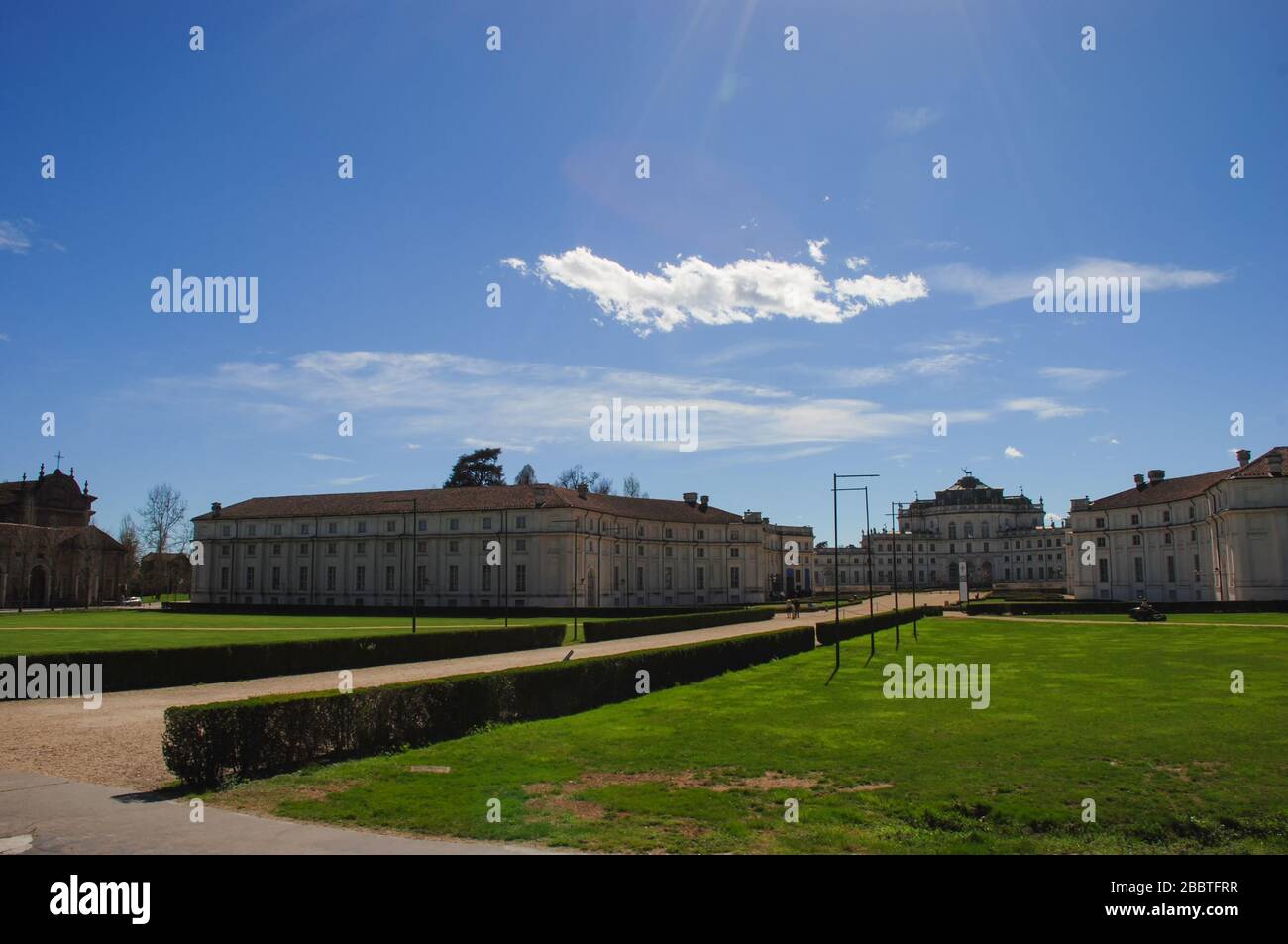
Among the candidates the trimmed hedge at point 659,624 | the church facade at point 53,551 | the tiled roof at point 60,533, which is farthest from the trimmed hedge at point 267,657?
the tiled roof at point 60,533

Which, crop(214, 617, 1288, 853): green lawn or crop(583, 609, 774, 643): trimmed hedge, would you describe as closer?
crop(214, 617, 1288, 853): green lawn

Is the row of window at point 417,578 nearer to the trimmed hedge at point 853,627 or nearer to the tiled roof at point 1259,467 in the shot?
the trimmed hedge at point 853,627

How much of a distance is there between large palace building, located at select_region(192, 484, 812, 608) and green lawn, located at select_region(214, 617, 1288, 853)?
52952 mm

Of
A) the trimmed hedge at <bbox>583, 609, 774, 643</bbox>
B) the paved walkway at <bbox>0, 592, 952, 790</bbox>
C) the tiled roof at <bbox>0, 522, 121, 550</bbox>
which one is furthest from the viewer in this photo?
the tiled roof at <bbox>0, 522, 121, 550</bbox>

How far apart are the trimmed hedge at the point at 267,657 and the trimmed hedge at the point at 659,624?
6499mm

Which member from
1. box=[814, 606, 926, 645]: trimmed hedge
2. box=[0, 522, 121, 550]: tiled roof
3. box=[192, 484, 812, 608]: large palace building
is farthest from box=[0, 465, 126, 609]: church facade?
box=[814, 606, 926, 645]: trimmed hedge

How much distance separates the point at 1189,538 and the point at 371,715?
84695mm

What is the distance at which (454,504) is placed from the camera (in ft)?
247

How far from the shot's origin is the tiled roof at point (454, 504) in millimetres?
73812

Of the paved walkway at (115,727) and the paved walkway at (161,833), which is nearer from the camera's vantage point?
the paved walkway at (161,833)

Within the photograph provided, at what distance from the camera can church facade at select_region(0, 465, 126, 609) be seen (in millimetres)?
71562

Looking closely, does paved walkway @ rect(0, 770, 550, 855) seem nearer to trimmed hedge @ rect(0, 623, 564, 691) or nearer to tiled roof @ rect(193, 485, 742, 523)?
trimmed hedge @ rect(0, 623, 564, 691)

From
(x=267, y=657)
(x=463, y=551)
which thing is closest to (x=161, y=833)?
(x=267, y=657)
